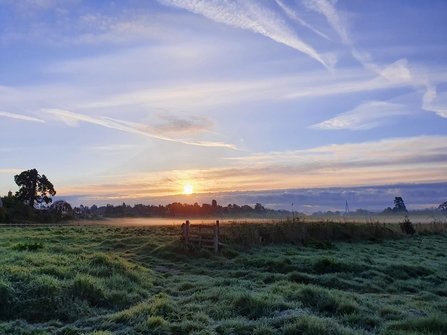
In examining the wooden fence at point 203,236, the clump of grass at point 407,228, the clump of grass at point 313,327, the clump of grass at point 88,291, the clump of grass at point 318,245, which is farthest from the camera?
the clump of grass at point 407,228

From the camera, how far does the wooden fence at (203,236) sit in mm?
20188

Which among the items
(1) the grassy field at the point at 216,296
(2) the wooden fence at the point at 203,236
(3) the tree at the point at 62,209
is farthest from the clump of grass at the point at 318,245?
(3) the tree at the point at 62,209

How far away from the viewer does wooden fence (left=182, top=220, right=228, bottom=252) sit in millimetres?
20188

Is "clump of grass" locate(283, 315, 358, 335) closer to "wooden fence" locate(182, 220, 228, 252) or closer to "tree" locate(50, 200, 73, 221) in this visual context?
"wooden fence" locate(182, 220, 228, 252)

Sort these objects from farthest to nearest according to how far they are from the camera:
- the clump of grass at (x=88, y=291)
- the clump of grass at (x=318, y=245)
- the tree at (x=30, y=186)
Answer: the tree at (x=30, y=186) < the clump of grass at (x=318, y=245) < the clump of grass at (x=88, y=291)

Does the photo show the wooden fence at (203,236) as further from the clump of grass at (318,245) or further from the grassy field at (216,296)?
the clump of grass at (318,245)

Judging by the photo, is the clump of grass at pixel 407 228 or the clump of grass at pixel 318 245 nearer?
the clump of grass at pixel 318 245

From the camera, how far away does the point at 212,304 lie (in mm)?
9094

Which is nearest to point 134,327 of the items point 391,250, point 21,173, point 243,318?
point 243,318

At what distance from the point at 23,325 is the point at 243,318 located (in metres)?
4.54

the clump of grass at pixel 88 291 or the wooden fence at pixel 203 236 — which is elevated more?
the wooden fence at pixel 203 236

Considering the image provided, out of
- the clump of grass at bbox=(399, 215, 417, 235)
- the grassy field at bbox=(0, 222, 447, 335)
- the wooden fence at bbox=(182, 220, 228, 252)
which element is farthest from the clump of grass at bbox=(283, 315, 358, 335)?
the clump of grass at bbox=(399, 215, 417, 235)

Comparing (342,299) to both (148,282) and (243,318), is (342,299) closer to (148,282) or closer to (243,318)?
(243,318)

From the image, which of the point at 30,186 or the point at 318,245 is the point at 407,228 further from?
the point at 30,186
